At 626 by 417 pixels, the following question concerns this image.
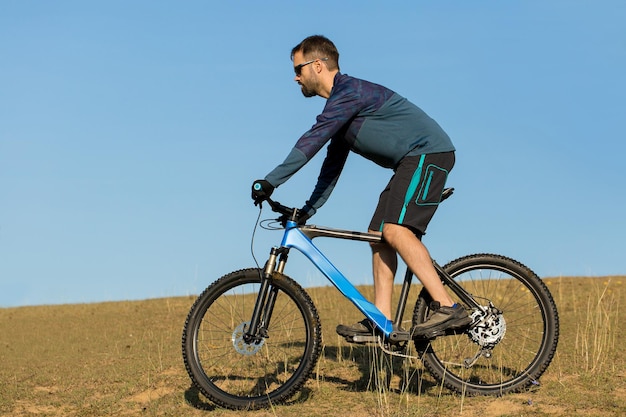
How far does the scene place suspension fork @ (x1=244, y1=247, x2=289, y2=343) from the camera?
5.41 metres

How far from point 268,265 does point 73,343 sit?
592 cm

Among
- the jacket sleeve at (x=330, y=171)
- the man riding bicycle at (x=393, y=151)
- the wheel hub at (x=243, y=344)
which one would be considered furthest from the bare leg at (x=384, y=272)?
the wheel hub at (x=243, y=344)

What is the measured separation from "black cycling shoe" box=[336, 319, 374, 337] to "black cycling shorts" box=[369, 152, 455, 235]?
2.28 feet

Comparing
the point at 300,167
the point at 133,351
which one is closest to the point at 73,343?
the point at 133,351

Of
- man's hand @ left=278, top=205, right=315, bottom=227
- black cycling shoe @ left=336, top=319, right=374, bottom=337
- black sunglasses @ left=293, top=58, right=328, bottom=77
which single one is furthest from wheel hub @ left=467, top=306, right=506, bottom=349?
black sunglasses @ left=293, top=58, right=328, bottom=77

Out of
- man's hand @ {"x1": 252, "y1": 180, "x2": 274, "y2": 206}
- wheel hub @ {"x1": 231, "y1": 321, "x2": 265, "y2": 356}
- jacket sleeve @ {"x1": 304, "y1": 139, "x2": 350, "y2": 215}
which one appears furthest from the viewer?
jacket sleeve @ {"x1": 304, "y1": 139, "x2": 350, "y2": 215}

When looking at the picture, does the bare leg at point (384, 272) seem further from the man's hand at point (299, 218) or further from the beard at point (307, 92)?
the beard at point (307, 92)

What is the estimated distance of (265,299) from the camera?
5457 millimetres

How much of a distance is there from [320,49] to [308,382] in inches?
102

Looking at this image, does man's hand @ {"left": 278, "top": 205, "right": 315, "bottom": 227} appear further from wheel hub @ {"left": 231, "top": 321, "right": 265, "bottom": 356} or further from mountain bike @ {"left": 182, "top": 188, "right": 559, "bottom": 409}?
wheel hub @ {"left": 231, "top": 321, "right": 265, "bottom": 356}

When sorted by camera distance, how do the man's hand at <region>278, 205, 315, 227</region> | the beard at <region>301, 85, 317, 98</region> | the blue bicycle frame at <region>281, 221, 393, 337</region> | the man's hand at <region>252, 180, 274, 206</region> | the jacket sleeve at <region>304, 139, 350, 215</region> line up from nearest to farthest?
the man's hand at <region>252, 180, 274, 206</region>, the blue bicycle frame at <region>281, 221, 393, 337</region>, the man's hand at <region>278, 205, 315, 227</region>, the beard at <region>301, 85, 317, 98</region>, the jacket sleeve at <region>304, 139, 350, 215</region>

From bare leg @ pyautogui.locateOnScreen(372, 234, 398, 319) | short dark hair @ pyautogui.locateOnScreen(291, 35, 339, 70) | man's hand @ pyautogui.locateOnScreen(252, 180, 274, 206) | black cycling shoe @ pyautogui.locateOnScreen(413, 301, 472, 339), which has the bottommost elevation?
black cycling shoe @ pyautogui.locateOnScreen(413, 301, 472, 339)

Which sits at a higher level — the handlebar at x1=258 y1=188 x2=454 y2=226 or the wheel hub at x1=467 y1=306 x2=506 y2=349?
the handlebar at x1=258 y1=188 x2=454 y2=226

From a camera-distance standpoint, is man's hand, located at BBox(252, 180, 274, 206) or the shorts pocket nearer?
man's hand, located at BBox(252, 180, 274, 206)
